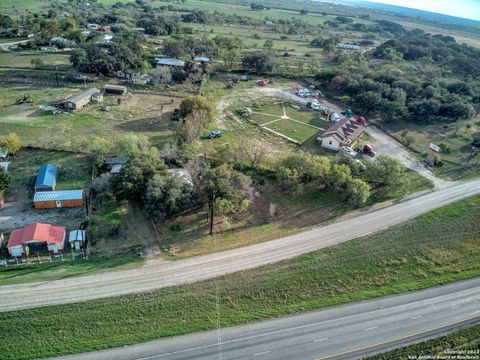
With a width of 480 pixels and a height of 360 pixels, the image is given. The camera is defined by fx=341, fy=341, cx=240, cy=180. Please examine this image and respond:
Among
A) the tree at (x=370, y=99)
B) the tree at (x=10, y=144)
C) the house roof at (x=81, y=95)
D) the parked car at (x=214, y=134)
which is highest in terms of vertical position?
the tree at (x=370, y=99)

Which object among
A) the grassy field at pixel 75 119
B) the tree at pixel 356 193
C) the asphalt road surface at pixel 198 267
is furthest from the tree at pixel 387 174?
the grassy field at pixel 75 119

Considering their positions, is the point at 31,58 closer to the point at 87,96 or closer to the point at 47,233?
the point at 87,96

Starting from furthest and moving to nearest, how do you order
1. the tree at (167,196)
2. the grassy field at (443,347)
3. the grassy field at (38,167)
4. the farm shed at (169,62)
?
the farm shed at (169,62) < the grassy field at (38,167) < the tree at (167,196) < the grassy field at (443,347)

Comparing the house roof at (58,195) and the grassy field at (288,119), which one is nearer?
the house roof at (58,195)

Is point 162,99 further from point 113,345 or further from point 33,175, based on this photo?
point 113,345

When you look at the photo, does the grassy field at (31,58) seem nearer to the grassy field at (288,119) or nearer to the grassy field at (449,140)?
the grassy field at (288,119)

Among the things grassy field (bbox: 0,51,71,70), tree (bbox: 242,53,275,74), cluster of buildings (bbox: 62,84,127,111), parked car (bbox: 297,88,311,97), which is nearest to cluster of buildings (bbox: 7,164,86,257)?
cluster of buildings (bbox: 62,84,127,111)
